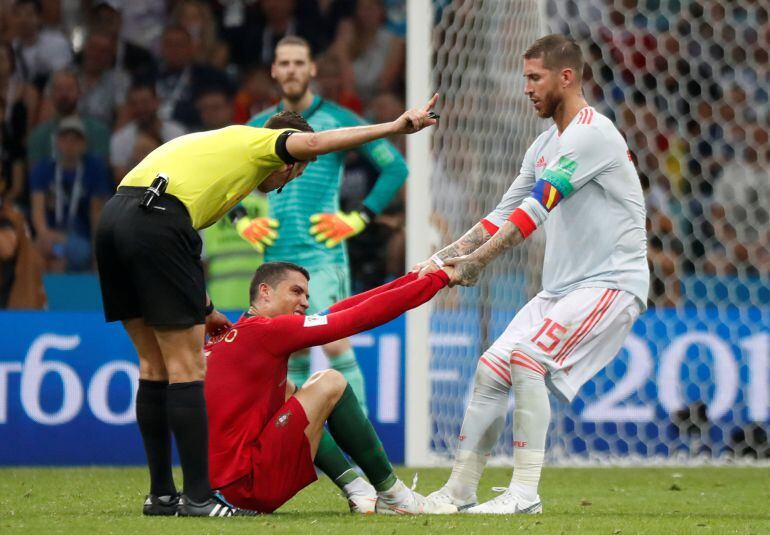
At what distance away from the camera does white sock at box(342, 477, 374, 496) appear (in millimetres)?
5301

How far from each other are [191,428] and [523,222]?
4.79 ft

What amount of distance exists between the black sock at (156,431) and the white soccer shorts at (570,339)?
128cm

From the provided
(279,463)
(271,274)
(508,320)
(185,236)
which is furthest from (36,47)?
(279,463)

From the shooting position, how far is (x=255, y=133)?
4957 mm

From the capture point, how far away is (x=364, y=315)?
4.76 metres

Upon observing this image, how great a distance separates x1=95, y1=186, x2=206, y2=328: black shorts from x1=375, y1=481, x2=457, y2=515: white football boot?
3.32 ft

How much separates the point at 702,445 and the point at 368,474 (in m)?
4.39

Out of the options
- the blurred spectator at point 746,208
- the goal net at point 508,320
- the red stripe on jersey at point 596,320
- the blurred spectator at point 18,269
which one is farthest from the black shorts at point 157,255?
the blurred spectator at point 746,208

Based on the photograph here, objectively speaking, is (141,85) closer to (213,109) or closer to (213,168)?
(213,109)

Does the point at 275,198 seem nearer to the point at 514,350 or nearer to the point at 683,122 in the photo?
the point at 514,350

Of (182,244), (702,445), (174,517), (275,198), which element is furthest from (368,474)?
(702,445)

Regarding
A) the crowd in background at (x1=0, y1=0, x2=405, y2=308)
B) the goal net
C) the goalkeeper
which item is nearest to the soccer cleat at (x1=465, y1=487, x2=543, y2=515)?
the goalkeeper

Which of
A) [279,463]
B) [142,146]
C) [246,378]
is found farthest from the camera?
[142,146]

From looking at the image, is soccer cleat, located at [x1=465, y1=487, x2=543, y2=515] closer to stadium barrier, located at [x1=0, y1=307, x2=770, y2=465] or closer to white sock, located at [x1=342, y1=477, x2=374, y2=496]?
white sock, located at [x1=342, y1=477, x2=374, y2=496]
